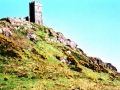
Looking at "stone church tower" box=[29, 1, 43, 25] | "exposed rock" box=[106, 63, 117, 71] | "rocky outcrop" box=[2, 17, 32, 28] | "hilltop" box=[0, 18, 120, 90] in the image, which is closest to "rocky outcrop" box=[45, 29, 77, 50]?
"hilltop" box=[0, 18, 120, 90]

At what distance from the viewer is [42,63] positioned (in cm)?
6969

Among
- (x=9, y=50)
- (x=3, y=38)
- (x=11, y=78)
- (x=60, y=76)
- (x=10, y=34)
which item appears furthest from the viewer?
(x=10, y=34)

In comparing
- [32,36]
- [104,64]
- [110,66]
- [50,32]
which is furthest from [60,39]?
[110,66]

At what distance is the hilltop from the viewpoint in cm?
5794

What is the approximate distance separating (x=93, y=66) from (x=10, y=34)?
25415 mm

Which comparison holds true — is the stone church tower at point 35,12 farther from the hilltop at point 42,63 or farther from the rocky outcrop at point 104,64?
the rocky outcrop at point 104,64

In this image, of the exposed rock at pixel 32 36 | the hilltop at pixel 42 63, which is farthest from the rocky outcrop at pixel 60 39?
the exposed rock at pixel 32 36

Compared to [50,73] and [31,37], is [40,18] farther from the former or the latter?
[50,73]

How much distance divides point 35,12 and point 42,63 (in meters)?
34.1

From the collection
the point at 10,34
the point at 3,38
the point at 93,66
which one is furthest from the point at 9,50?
the point at 93,66

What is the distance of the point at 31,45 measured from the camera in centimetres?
7838

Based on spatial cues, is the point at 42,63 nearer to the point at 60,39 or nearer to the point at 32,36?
the point at 32,36

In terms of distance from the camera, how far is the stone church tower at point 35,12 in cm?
9956

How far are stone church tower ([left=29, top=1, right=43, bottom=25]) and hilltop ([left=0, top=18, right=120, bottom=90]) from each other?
17.3 ft
